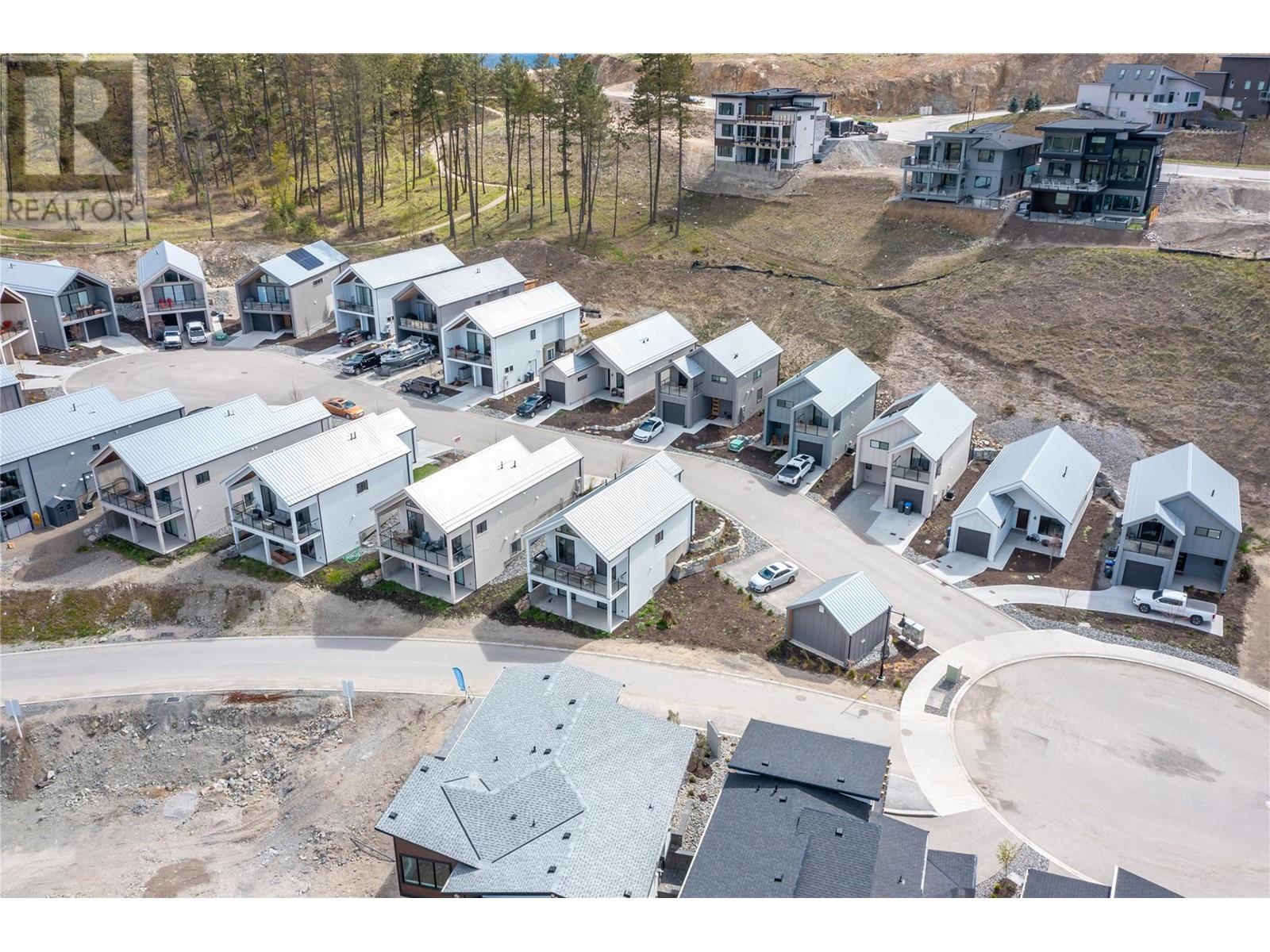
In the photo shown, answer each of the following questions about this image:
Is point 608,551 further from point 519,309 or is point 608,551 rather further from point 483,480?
point 519,309

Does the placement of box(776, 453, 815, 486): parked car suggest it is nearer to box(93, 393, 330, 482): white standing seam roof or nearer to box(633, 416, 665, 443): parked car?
box(633, 416, 665, 443): parked car

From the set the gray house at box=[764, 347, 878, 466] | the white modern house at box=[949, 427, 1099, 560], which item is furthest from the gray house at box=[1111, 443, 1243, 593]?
the gray house at box=[764, 347, 878, 466]

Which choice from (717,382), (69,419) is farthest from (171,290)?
(717,382)

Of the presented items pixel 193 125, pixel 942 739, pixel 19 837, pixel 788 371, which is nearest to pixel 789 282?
pixel 788 371

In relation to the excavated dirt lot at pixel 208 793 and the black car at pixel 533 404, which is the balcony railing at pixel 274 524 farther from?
the black car at pixel 533 404

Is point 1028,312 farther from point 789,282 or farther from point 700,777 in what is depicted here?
point 700,777

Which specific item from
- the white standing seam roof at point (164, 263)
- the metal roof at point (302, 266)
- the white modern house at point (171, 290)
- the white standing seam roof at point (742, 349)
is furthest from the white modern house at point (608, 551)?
the white standing seam roof at point (164, 263)
